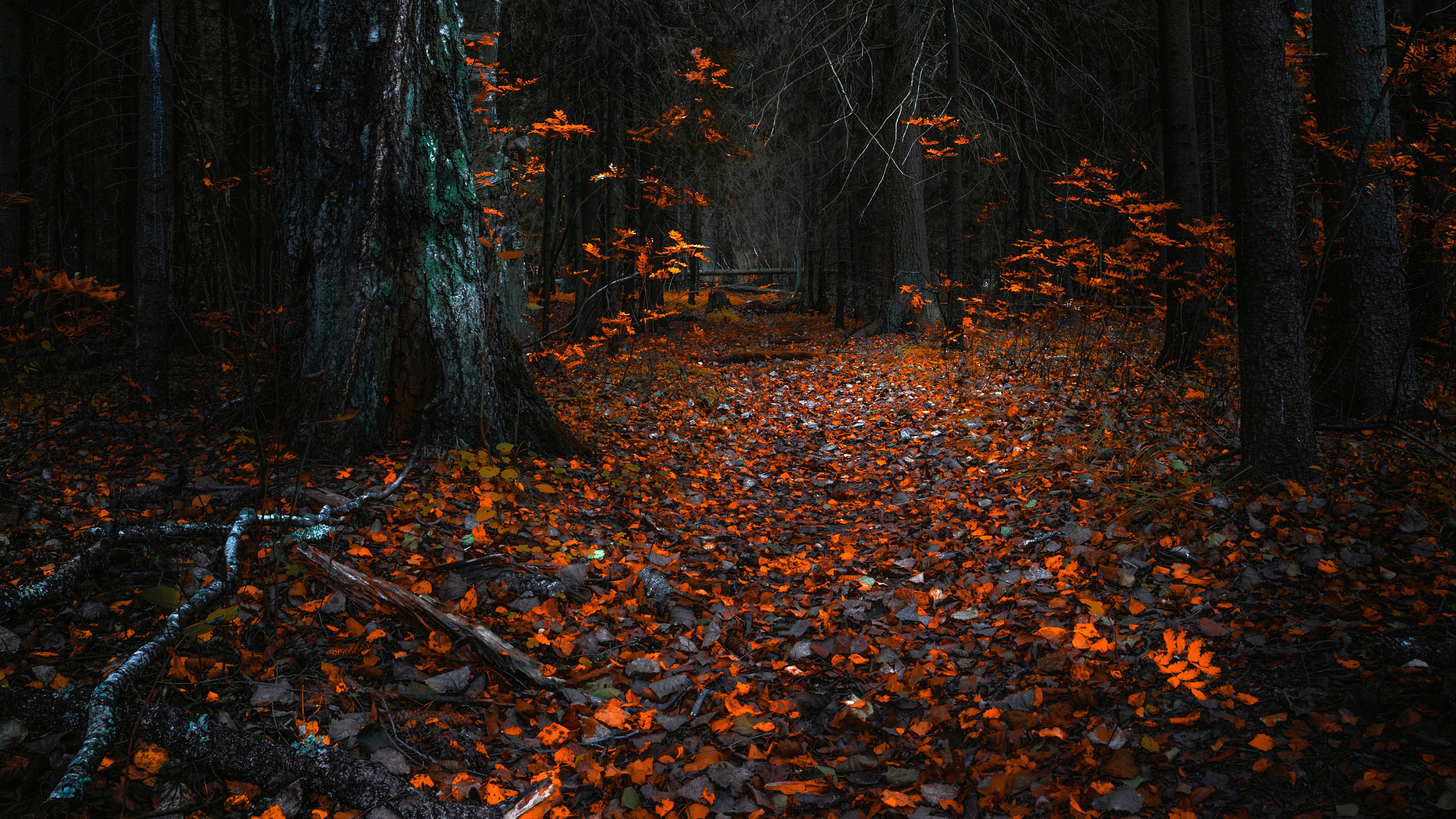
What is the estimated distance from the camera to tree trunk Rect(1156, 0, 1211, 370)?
7.14m


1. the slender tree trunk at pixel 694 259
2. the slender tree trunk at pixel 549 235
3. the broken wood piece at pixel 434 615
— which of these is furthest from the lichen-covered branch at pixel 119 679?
the slender tree trunk at pixel 694 259

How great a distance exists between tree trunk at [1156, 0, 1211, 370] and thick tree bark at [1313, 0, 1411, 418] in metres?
2.39

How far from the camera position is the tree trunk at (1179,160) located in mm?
7141

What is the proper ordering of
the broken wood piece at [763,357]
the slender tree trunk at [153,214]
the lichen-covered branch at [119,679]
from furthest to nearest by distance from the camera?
the broken wood piece at [763,357], the slender tree trunk at [153,214], the lichen-covered branch at [119,679]

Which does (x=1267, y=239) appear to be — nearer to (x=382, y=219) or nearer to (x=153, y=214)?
(x=382, y=219)

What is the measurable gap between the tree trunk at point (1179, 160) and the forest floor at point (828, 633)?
2.17m

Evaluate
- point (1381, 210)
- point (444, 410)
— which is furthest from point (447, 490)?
point (1381, 210)

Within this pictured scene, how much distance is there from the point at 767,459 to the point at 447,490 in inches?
120

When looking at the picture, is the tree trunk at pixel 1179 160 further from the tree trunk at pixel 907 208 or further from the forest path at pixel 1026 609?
the tree trunk at pixel 907 208

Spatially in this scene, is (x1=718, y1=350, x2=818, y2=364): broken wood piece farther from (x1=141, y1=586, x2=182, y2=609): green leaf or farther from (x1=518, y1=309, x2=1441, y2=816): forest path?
(x1=141, y1=586, x2=182, y2=609): green leaf

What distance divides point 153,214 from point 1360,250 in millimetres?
8840

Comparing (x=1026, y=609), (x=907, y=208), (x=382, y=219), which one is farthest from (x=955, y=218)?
(x=382, y=219)

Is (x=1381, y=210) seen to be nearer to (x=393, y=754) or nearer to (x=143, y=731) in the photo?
(x=393, y=754)

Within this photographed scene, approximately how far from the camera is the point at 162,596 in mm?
2729
